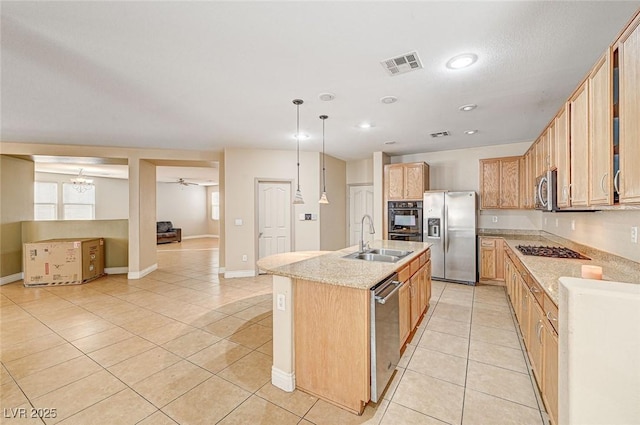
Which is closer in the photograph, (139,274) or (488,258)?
(488,258)

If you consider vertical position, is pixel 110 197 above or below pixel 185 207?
above

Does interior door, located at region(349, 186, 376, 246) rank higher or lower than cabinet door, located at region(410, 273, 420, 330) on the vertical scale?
higher

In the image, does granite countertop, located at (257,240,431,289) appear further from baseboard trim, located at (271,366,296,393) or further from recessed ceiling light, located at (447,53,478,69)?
recessed ceiling light, located at (447,53,478,69)

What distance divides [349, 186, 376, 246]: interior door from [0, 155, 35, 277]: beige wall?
23.3 ft

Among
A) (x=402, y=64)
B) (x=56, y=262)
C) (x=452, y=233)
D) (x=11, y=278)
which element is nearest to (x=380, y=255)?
(x=402, y=64)

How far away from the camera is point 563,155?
2441 mm

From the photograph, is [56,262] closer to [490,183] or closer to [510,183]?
[490,183]

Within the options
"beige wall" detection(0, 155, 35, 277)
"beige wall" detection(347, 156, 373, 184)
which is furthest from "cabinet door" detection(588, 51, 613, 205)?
"beige wall" detection(0, 155, 35, 277)

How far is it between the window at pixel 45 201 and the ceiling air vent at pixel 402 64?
11250 mm

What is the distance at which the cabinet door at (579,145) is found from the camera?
1929 mm

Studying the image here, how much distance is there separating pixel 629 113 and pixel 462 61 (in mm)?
1237

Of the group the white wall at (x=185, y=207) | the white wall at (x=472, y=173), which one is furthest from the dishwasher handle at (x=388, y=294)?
the white wall at (x=185, y=207)

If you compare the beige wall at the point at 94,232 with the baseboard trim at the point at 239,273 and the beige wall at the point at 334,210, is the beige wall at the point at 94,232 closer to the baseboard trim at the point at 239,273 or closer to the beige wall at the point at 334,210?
the baseboard trim at the point at 239,273

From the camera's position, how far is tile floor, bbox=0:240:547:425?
187 centimetres
